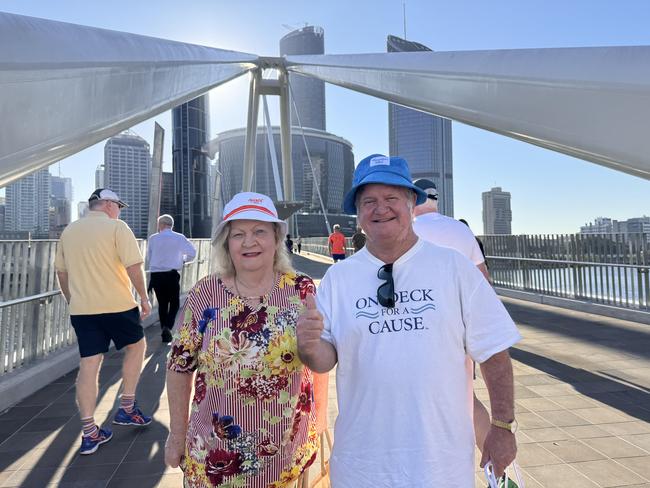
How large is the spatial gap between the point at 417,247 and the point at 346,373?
0.47 m

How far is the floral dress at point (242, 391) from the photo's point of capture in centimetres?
166

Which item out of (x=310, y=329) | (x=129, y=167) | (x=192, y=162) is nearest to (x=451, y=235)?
(x=310, y=329)

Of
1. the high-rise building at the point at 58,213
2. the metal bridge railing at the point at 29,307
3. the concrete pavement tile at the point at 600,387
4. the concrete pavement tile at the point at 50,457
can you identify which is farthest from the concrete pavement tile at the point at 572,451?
the high-rise building at the point at 58,213

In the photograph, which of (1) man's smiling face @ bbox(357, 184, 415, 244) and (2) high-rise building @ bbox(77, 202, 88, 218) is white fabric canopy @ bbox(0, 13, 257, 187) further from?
(2) high-rise building @ bbox(77, 202, 88, 218)

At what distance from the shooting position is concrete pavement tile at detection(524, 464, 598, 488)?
2578 millimetres

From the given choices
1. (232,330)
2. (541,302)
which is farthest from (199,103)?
(232,330)

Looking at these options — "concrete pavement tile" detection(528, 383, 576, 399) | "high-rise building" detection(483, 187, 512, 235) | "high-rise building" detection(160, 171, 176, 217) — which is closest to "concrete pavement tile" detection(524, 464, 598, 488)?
Result: "concrete pavement tile" detection(528, 383, 576, 399)

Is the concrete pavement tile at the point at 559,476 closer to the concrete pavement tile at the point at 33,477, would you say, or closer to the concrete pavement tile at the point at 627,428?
the concrete pavement tile at the point at 627,428

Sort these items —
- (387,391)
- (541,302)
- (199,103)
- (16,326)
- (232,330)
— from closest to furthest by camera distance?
(387,391)
(232,330)
(16,326)
(541,302)
(199,103)

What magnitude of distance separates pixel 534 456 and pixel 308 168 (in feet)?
297

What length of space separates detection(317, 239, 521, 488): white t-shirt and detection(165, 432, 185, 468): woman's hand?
24.9 inches

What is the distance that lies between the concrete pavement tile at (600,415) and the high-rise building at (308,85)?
138 metres

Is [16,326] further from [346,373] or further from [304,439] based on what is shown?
[346,373]

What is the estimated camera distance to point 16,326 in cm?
449
